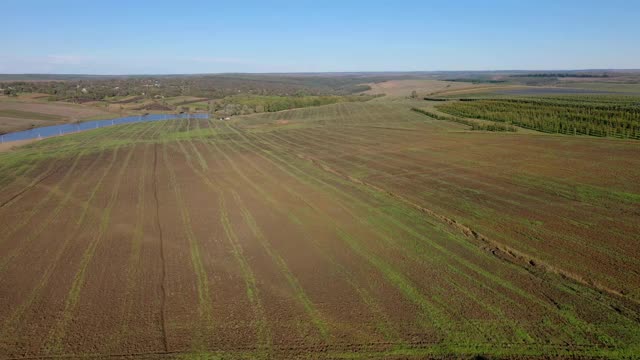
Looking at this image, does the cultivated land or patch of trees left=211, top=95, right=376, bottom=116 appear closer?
the cultivated land

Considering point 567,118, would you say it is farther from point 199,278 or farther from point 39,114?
point 39,114

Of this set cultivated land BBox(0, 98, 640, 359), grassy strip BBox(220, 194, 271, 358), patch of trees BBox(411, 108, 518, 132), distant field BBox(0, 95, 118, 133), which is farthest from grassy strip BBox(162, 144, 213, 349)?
distant field BBox(0, 95, 118, 133)

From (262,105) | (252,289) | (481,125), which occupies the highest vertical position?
(262,105)

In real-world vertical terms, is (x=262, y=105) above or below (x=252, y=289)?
above

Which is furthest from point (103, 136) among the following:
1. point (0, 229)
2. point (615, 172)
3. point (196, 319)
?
point (615, 172)

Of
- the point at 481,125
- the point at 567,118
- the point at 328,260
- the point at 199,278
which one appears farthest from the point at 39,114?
the point at 567,118

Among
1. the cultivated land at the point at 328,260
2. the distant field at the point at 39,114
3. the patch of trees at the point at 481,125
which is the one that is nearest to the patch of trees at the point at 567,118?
the patch of trees at the point at 481,125

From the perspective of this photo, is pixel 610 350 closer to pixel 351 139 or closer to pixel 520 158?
pixel 520 158

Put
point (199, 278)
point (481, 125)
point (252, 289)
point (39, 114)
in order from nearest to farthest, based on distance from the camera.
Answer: point (252, 289) → point (199, 278) → point (481, 125) → point (39, 114)

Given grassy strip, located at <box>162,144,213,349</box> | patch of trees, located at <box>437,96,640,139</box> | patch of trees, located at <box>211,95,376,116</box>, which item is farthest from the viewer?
patch of trees, located at <box>211,95,376,116</box>

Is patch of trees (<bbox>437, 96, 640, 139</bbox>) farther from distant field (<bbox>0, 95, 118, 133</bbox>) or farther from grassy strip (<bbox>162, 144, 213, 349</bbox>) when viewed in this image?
distant field (<bbox>0, 95, 118, 133</bbox>)
